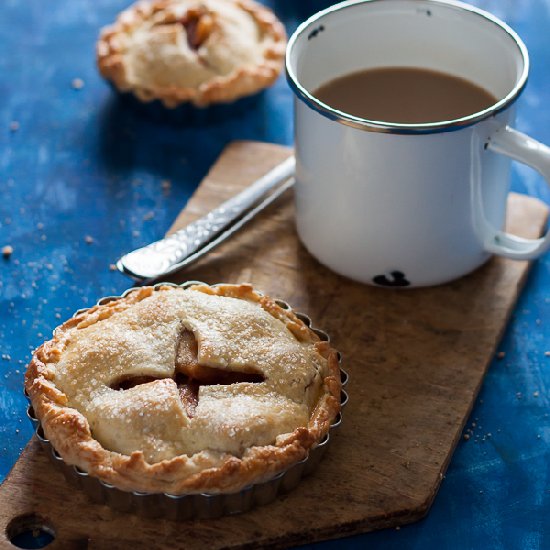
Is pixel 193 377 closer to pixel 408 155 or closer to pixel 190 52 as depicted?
pixel 408 155

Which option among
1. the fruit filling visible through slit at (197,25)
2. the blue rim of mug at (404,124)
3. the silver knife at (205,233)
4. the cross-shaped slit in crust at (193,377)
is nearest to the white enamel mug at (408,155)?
the blue rim of mug at (404,124)

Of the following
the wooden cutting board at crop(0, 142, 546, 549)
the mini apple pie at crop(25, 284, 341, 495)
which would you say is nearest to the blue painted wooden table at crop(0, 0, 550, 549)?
the wooden cutting board at crop(0, 142, 546, 549)

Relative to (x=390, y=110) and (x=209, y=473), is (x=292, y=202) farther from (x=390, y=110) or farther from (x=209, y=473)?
(x=209, y=473)

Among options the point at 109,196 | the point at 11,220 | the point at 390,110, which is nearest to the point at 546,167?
the point at 390,110

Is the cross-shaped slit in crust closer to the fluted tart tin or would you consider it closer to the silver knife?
the fluted tart tin

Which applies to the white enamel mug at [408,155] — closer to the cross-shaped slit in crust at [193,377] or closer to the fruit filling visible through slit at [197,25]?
the cross-shaped slit in crust at [193,377]
